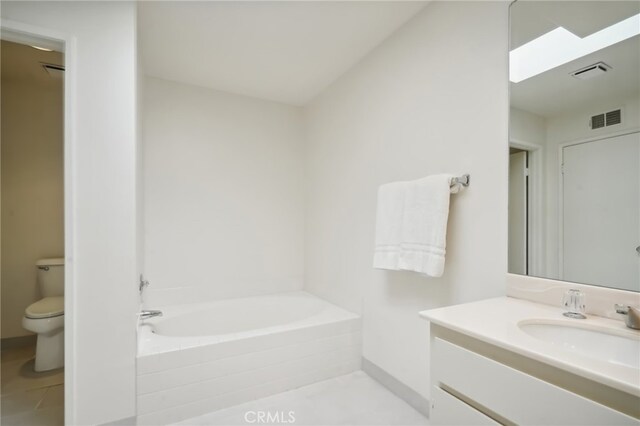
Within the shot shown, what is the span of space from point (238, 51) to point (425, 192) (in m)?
1.62

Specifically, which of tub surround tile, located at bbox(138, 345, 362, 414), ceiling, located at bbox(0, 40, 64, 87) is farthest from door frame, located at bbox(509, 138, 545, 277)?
ceiling, located at bbox(0, 40, 64, 87)

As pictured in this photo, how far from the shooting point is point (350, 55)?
2.21m

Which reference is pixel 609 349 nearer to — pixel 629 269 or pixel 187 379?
pixel 629 269

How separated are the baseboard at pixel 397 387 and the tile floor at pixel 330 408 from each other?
0.03 meters

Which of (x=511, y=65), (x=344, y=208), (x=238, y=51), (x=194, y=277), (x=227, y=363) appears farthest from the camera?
(x=194, y=277)

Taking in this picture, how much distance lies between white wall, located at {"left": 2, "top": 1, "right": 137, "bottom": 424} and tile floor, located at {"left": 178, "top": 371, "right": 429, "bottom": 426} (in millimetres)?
522

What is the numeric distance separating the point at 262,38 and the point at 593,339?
7.31 feet

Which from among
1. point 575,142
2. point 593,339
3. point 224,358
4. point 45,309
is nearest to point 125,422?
point 224,358

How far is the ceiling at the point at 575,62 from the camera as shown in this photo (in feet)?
3.33

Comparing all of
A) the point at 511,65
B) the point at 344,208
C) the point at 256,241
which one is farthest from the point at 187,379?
the point at 511,65

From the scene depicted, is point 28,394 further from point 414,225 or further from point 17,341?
point 414,225

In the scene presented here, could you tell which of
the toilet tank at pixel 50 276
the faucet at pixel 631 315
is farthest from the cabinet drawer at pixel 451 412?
the toilet tank at pixel 50 276

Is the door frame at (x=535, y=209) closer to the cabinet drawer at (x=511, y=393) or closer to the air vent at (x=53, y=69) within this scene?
the cabinet drawer at (x=511, y=393)

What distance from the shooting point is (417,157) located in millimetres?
1811
